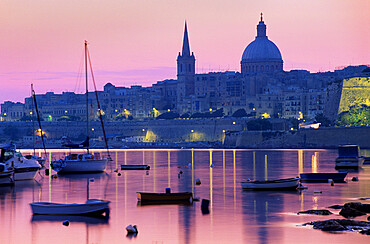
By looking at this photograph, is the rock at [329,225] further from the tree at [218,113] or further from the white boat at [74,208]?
the tree at [218,113]

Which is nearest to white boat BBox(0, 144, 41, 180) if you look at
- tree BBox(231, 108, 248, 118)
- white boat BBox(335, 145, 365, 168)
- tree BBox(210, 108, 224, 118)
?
white boat BBox(335, 145, 365, 168)

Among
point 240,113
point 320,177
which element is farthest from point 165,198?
point 240,113

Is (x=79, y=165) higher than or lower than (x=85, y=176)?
higher

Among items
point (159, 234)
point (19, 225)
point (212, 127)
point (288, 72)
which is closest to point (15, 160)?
point (19, 225)

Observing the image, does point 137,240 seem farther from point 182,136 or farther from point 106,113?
point 106,113

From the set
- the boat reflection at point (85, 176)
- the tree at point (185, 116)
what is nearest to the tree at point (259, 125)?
the tree at point (185, 116)

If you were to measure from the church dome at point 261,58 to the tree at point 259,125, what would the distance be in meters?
32.9

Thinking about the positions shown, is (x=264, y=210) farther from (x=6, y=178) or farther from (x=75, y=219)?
(x=6, y=178)

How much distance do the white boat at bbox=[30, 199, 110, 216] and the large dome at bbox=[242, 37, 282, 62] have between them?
386 feet

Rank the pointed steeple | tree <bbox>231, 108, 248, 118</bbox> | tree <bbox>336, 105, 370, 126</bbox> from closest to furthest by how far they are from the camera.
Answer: tree <bbox>336, 105, 370, 126</bbox> < tree <bbox>231, 108, 248, 118</bbox> < the pointed steeple

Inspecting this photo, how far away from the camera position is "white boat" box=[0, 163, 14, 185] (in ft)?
115

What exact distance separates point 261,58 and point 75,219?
118747mm

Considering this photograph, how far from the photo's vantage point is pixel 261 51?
461 ft

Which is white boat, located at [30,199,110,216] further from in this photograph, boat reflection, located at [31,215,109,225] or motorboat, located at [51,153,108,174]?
motorboat, located at [51,153,108,174]
